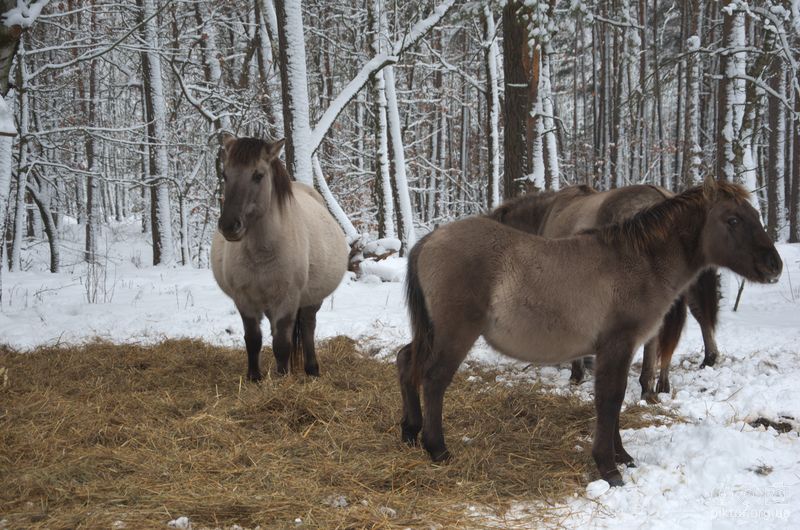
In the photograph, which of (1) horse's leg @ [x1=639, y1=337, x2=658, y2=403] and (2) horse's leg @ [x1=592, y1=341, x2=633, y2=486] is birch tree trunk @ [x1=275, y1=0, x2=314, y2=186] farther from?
(2) horse's leg @ [x1=592, y1=341, x2=633, y2=486]

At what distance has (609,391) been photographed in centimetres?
380

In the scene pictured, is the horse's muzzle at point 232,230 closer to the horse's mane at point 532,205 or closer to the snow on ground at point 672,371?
the snow on ground at point 672,371

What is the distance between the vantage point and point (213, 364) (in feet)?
20.7

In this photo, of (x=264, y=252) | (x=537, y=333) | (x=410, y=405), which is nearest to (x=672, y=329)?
(x=537, y=333)

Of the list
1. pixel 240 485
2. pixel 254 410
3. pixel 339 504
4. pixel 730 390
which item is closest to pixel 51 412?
pixel 254 410

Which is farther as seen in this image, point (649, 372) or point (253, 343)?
point (253, 343)

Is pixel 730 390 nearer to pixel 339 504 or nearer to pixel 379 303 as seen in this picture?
pixel 339 504

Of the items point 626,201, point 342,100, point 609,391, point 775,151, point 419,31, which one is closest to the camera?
point 609,391

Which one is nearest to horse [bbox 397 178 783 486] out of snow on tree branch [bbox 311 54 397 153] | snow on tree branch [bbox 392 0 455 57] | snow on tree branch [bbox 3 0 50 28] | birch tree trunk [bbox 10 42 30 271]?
snow on tree branch [bbox 3 0 50 28]

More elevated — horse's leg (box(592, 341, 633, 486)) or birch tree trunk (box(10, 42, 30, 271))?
birch tree trunk (box(10, 42, 30, 271))

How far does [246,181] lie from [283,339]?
1499mm

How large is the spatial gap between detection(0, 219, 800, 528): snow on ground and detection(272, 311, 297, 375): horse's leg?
5.27 ft

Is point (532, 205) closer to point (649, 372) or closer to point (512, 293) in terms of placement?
point (649, 372)

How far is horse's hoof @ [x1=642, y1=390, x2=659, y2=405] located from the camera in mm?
5207
